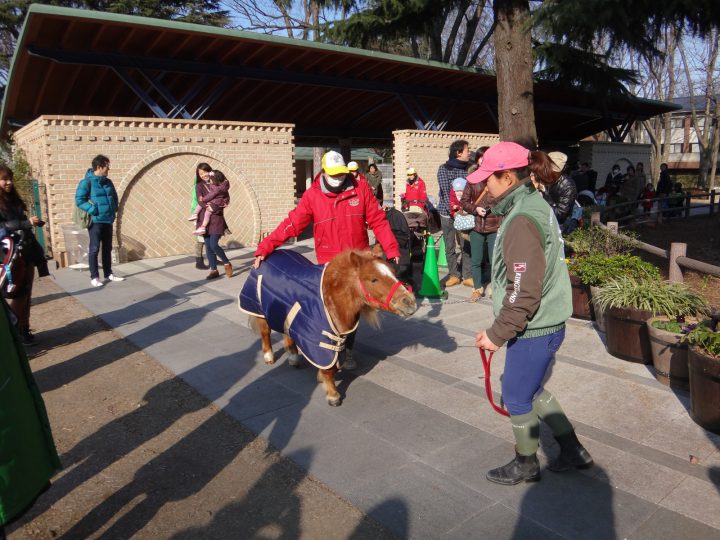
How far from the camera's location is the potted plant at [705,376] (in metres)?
3.84

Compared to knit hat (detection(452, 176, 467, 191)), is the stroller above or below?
below

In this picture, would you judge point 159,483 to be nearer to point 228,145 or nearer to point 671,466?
point 671,466

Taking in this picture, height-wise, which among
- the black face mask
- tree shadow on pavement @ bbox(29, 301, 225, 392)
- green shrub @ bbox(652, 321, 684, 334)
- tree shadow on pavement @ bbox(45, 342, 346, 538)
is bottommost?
tree shadow on pavement @ bbox(45, 342, 346, 538)

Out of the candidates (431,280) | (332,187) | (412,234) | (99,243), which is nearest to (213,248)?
(99,243)

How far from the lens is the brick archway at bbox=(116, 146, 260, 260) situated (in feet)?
40.3

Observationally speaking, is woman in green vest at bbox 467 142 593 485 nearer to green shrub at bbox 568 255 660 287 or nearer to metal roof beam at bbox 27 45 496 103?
green shrub at bbox 568 255 660 287

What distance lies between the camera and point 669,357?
4801 mm

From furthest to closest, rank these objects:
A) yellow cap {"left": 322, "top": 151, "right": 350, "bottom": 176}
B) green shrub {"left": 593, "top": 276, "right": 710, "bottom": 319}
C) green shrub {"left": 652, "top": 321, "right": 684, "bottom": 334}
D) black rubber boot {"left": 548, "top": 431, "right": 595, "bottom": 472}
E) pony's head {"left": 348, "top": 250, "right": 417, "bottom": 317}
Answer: green shrub {"left": 593, "top": 276, "right": 710, "bottom": 319}, yellow cap {"left": 322, "top": 151, "right": 350, "bottom": 176}, green shrub {"left": 652, "top": 321, "right": 684, "bottom": 334}, pony's head {"left": 348, "top": 250, "right": 417, "bottom": 317}, black rubber boot {"left": 548, "top": 431, "right": 595, "bottom": 472}

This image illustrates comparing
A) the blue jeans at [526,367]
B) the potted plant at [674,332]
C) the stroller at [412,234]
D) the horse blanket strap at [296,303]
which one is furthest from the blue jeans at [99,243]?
the potted plant at [674,332]

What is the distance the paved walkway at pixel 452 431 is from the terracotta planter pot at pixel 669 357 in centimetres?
13

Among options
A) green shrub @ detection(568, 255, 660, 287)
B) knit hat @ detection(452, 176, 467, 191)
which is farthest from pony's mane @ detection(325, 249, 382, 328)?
knit hat @ detection(452, 176, 467, 191)

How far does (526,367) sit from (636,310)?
2.65 m

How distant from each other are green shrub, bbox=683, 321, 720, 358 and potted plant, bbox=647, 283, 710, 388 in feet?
1.37

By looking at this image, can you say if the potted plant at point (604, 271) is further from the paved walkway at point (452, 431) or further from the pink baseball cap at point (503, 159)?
the pink baseball cap at point (503, 159)
